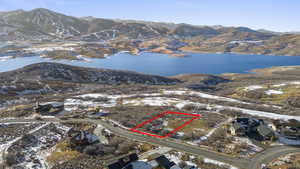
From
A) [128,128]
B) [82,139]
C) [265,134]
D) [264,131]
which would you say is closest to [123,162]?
[82,139]

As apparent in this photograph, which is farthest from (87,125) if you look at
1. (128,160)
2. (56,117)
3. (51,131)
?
(128,160)

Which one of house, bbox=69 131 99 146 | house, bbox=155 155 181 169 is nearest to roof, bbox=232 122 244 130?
house, bbox=155 155 181 169

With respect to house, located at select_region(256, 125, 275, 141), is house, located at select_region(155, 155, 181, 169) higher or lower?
lower

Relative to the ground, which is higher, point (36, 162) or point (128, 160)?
point (128, 160)

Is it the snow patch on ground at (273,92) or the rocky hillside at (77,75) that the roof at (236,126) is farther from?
the rocky hillside at (77,75)

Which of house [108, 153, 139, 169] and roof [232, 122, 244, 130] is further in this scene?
roof [232, 122, 244, 130]

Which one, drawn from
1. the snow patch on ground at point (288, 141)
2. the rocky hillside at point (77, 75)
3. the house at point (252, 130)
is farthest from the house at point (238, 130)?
the rocky hillside at point (77, 75)

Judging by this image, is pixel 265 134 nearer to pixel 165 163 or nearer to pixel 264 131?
pixel 264 131

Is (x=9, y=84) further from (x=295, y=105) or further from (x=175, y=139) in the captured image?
(x=295, y=105)

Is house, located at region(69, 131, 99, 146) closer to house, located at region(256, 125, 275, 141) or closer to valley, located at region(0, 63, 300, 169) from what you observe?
valley, located at region(0, 63, 300, 169)
